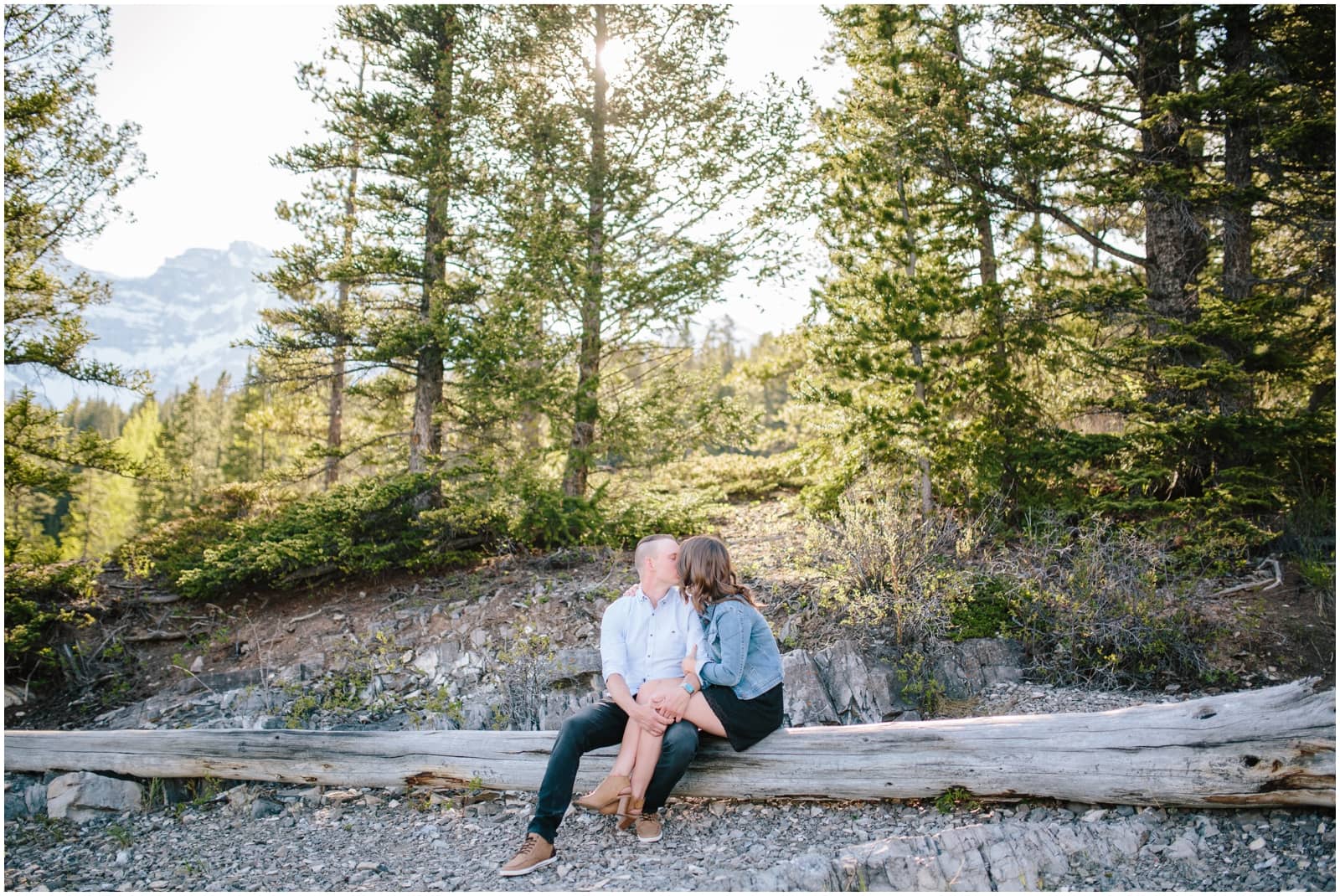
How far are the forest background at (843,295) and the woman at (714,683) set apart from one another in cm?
252

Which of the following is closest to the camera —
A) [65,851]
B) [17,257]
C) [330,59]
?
[65,851]

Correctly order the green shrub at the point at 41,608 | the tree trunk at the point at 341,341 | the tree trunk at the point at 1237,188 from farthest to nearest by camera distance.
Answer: the tree trunk at the point at 341,341
the tree trunk at the point at 1237,188
the green shrub at the point at 41,608

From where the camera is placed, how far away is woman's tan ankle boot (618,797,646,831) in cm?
409

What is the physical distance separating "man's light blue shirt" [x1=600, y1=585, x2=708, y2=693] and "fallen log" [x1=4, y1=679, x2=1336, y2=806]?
557 mm

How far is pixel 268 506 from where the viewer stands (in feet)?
40.2

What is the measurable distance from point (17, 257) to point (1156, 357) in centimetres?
1249

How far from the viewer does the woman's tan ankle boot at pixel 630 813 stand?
161 inches

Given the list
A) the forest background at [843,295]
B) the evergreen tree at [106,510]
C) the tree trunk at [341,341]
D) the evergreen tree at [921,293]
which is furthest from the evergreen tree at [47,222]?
the evergreen tree at [106,510]

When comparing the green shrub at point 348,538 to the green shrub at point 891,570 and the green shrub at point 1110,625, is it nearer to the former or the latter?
the green shrub at point 891,570

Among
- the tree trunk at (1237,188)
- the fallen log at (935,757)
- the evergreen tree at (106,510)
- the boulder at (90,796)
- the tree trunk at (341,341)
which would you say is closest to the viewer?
the fallen log at (935,757)

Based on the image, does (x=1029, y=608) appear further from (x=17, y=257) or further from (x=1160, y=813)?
(x=17, y=257)

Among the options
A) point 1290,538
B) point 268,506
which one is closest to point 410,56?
point 268,506

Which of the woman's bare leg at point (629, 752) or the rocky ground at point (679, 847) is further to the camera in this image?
the woman's bare leg at point (629, 752)

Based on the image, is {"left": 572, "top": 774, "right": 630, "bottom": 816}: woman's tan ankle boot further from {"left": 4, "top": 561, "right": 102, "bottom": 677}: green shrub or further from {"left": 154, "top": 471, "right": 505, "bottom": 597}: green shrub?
{"left": 4, "top": 561, "right": 102, "bottom": 677}: green shrub
